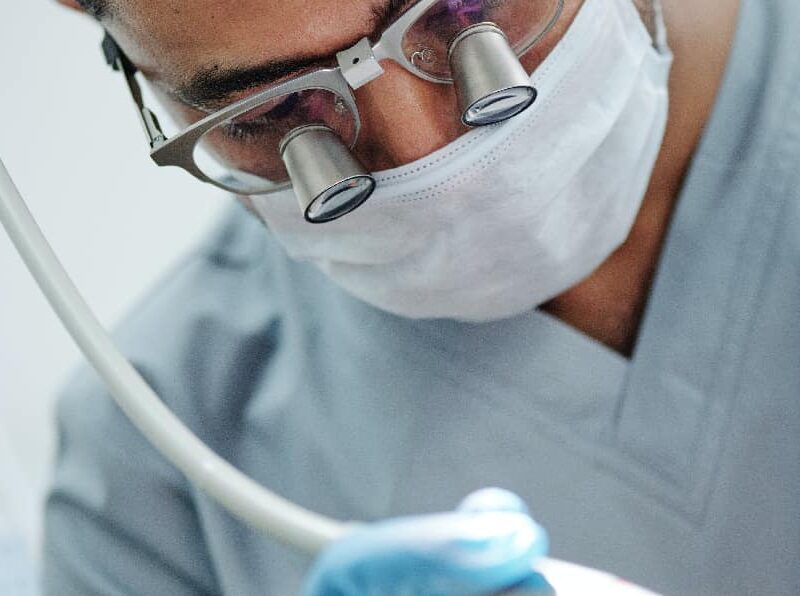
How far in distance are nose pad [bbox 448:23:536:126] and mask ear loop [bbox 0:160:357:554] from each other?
31cm

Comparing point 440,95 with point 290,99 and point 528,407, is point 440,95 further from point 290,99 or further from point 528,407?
point 528,407

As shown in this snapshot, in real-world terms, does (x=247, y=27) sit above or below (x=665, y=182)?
above

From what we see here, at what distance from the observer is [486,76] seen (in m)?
0.68

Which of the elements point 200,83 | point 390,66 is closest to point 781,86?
point 390,66

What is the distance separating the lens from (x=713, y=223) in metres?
0.85

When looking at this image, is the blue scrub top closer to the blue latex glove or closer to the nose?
the nose

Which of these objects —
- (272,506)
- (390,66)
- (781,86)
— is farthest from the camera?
(781,86)

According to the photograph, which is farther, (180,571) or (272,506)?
(180,571)

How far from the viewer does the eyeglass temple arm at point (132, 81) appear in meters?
0.83

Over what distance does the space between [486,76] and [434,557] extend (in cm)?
38

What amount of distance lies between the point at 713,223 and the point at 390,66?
34 cm

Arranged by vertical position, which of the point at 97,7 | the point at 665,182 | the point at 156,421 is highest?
the point at 97,7

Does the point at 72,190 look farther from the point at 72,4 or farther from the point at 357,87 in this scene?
the point at 357,87

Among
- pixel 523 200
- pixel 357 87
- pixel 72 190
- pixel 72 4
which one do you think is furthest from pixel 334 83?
pixel 72 190
